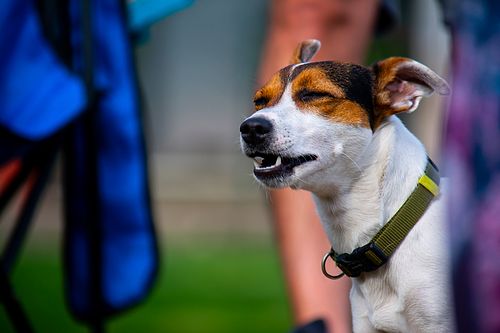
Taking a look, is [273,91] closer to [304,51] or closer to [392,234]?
[304,51]

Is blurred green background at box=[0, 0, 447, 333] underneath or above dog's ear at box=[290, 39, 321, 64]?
underneath

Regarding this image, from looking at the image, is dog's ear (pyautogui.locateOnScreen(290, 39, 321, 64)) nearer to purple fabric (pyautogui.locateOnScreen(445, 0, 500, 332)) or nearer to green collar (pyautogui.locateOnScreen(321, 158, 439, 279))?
green collar (pyautogui.locateOnScreen(321, 158, 439, 279))

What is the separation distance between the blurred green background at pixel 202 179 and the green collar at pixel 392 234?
341 cm

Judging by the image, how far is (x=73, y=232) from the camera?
2734mm

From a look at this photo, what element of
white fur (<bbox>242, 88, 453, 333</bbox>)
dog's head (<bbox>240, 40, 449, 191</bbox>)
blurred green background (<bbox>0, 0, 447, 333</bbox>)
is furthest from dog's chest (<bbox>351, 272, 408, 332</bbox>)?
blurred green background (<bbox>0, 0, 447, 333</bbox>)

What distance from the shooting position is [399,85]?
1.70m

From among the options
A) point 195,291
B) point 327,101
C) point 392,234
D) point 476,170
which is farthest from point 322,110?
point 195,291

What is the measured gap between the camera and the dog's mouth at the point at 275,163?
5.17ft

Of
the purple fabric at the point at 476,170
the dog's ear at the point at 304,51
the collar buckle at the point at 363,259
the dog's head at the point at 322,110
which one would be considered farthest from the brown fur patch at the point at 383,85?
the purple fabric at the point at 476,170

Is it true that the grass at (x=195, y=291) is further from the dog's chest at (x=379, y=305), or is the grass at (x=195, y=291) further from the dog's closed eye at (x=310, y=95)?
the dog's closed eye at (x=310, y=95)

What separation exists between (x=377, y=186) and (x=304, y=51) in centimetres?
26

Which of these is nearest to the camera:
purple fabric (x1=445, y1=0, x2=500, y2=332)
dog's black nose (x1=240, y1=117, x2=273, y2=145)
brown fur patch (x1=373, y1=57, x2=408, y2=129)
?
purple fabric (x1=445, y1=0, x2=500, y2=332)

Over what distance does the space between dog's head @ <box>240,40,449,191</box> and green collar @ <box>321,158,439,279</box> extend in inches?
4.8

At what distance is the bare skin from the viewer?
224 cm
